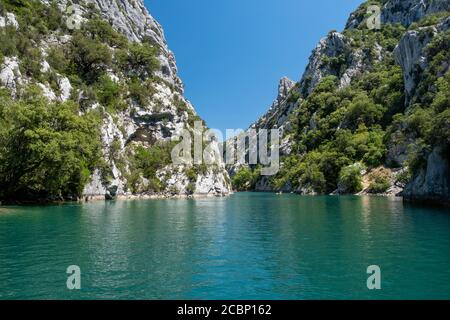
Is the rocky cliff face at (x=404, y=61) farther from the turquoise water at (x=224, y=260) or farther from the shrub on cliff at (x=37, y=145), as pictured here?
the shrub on cliff at (x=37, y=145)

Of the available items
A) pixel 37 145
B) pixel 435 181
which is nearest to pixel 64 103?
pixel 37 145

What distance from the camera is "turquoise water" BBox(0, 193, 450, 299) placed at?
16.8 m

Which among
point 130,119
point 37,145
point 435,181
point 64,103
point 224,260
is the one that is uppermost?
point 130,119

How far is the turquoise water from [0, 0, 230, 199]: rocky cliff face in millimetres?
50857

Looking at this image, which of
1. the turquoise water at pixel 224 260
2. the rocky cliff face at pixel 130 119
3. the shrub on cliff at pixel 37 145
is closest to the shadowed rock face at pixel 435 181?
the turquoise water at pixel 224 260

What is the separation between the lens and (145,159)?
112938 mm

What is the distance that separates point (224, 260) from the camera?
23.0 metres

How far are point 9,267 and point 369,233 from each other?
26403 mm

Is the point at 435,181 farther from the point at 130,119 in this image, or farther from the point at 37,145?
the point at 130,119

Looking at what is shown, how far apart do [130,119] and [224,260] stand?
98580 mm

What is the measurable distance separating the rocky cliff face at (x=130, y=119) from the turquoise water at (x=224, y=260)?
50.9 m

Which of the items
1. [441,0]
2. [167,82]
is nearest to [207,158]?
[167,82]

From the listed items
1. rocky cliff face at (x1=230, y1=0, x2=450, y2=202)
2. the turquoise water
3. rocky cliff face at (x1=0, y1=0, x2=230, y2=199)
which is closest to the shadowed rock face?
rocky cliff face at (x1=230, y1=0, x2=450, y2=202)
